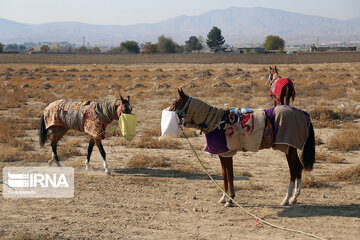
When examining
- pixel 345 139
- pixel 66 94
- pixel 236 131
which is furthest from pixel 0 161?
pixel 66 94

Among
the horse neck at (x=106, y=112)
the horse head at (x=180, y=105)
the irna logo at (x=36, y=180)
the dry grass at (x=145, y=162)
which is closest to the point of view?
the horse head at (x=180, y=105)

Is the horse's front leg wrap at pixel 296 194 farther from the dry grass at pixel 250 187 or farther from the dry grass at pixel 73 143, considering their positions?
the dry grass at pixel 73 143

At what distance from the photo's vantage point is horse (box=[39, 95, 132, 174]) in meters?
9.35

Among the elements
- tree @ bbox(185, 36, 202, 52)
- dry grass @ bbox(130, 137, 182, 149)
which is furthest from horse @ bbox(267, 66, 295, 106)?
tree @ bbox(185, 36, 202, 52)

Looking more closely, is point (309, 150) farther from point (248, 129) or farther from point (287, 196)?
point (248, 129)

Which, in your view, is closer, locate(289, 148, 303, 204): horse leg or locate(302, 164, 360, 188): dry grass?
locate(289, 148, 303, 204): horse leg

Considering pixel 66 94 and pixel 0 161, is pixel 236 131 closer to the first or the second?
pixel 0 161

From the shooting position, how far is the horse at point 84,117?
9.35 m

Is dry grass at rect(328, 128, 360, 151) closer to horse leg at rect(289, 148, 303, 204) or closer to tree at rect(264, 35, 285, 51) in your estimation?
horse leg at rect(289, 148, 303, 204)

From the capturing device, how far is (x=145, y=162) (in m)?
10.6

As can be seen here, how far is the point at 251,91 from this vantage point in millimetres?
27250

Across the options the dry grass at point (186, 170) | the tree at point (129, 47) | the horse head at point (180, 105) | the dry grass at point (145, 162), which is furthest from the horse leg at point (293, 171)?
the tree at point (129, 47)

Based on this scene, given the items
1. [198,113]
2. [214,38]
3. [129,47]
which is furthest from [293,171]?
[214,38]

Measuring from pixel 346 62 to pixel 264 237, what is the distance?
62.7m
